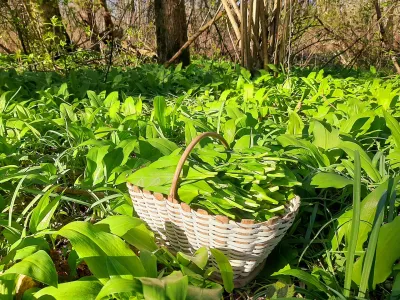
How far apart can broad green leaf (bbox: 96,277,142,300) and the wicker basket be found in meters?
0.24

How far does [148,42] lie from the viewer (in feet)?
23.8

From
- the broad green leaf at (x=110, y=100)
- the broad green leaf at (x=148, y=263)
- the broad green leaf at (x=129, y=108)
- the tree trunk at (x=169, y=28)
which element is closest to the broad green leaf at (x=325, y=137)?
the broad green leaf at (x=148, y=263)

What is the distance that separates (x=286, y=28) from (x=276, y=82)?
837 millimetres

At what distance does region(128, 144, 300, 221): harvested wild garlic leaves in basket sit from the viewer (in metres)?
1.05

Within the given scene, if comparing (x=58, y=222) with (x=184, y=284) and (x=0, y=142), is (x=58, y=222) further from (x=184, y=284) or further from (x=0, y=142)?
(x=184, y=284)

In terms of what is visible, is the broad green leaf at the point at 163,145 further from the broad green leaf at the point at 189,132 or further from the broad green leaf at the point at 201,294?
the broad green leaf at the point at 201,294

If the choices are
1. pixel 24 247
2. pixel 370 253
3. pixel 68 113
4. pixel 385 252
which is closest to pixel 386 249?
pixel 385 252

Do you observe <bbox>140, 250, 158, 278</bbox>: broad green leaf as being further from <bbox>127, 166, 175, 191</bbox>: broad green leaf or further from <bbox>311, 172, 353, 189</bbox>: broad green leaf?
<bbox>311, 172, 353, 189</bbox>: broad green leaf

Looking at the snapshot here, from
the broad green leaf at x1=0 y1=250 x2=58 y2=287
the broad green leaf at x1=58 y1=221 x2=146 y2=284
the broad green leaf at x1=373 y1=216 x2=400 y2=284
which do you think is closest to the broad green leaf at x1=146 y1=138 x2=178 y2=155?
the broad green leaf at x1=58 y1=221 x2=146 y2=284

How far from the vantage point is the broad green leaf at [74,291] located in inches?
33.7

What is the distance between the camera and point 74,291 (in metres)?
0.86

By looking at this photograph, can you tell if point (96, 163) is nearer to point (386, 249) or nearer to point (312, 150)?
point (312, 150)

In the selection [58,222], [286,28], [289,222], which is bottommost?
[58,222]

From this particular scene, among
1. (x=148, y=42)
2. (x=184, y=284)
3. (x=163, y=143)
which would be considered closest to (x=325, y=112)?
(x=163, y=143)
